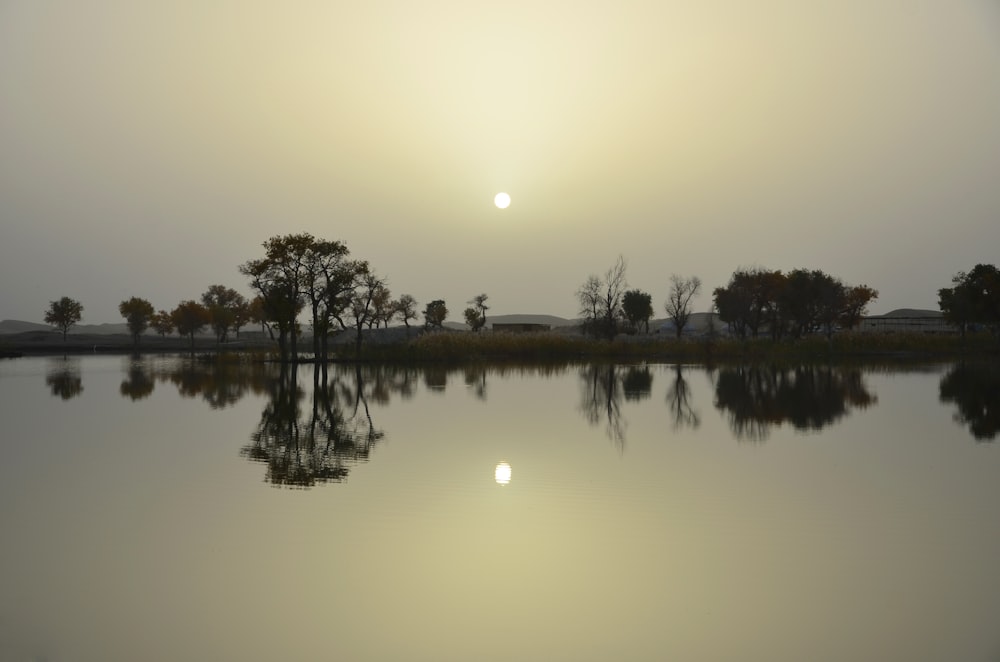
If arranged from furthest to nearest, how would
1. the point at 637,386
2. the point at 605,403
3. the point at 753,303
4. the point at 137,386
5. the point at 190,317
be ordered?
the point at 190,317 < the point at 753,303 < the point at 137,386 < the point at 637,386 < the point at 605,403

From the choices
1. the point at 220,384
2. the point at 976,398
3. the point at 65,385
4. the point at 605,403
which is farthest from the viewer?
the point at 220,384

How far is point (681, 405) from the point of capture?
2256cm

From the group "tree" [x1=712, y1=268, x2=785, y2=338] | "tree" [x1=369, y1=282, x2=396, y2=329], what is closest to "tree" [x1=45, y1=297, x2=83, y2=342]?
"tree" [x1=369, y1=282, x2=396, y2=329]

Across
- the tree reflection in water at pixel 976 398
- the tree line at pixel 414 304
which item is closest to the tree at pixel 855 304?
the tree line at pixel 414 304

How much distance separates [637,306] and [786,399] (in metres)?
88.4

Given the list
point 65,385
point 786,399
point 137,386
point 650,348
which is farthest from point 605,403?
point 650,348

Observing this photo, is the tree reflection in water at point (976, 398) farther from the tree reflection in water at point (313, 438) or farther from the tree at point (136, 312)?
the tree at point (136, 312)

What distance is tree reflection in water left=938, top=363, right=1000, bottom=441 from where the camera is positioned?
1730cm

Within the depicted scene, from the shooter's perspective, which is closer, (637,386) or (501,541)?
(501,541)

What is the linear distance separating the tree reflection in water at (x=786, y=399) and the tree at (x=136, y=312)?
264 feet

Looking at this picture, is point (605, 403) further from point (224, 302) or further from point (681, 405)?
point (224, 302)

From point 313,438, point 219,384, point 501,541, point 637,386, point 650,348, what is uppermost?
point 650,348

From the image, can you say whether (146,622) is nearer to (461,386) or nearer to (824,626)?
(824,626)

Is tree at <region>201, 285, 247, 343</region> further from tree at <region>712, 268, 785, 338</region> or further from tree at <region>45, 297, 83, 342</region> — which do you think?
tree at <region>712, 268, 785, 338</region>
